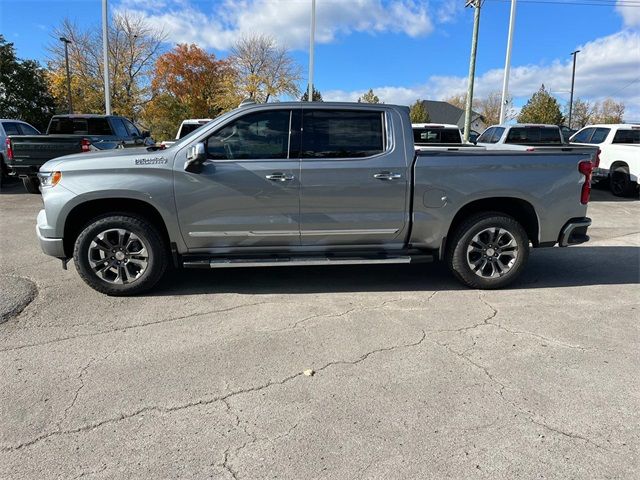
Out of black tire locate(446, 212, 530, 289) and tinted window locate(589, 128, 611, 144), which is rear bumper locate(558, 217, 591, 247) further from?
tinted window locate(589, 128, 611, 144)

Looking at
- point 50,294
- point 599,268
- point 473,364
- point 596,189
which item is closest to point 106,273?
point 50,294

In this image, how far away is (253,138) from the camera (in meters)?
4.70

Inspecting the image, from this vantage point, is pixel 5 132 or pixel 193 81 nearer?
pixel 5 132

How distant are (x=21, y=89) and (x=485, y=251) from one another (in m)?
34.7

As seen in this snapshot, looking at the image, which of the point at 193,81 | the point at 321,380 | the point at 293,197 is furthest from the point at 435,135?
the point at 193,81

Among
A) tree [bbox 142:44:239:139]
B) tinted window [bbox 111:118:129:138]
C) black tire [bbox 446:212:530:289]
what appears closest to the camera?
black tire [bbox 446:212:530:289]

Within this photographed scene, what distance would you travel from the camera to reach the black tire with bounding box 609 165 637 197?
12547mm

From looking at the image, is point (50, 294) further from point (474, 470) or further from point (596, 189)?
point (596, 189)

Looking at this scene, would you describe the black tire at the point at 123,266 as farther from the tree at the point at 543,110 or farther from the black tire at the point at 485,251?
the tree at the point at 543,110

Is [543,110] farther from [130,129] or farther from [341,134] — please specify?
[341,134]

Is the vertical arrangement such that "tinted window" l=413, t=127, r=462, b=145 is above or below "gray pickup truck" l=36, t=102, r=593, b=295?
above

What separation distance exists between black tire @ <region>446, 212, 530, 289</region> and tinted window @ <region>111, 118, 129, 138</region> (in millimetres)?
10986

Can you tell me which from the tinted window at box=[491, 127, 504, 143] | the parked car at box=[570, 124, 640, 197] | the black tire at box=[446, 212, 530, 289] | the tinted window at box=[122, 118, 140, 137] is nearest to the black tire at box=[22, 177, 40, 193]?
the tinted window at box=[122, 118, 140, 137]

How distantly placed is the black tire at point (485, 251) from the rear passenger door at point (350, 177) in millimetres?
666
